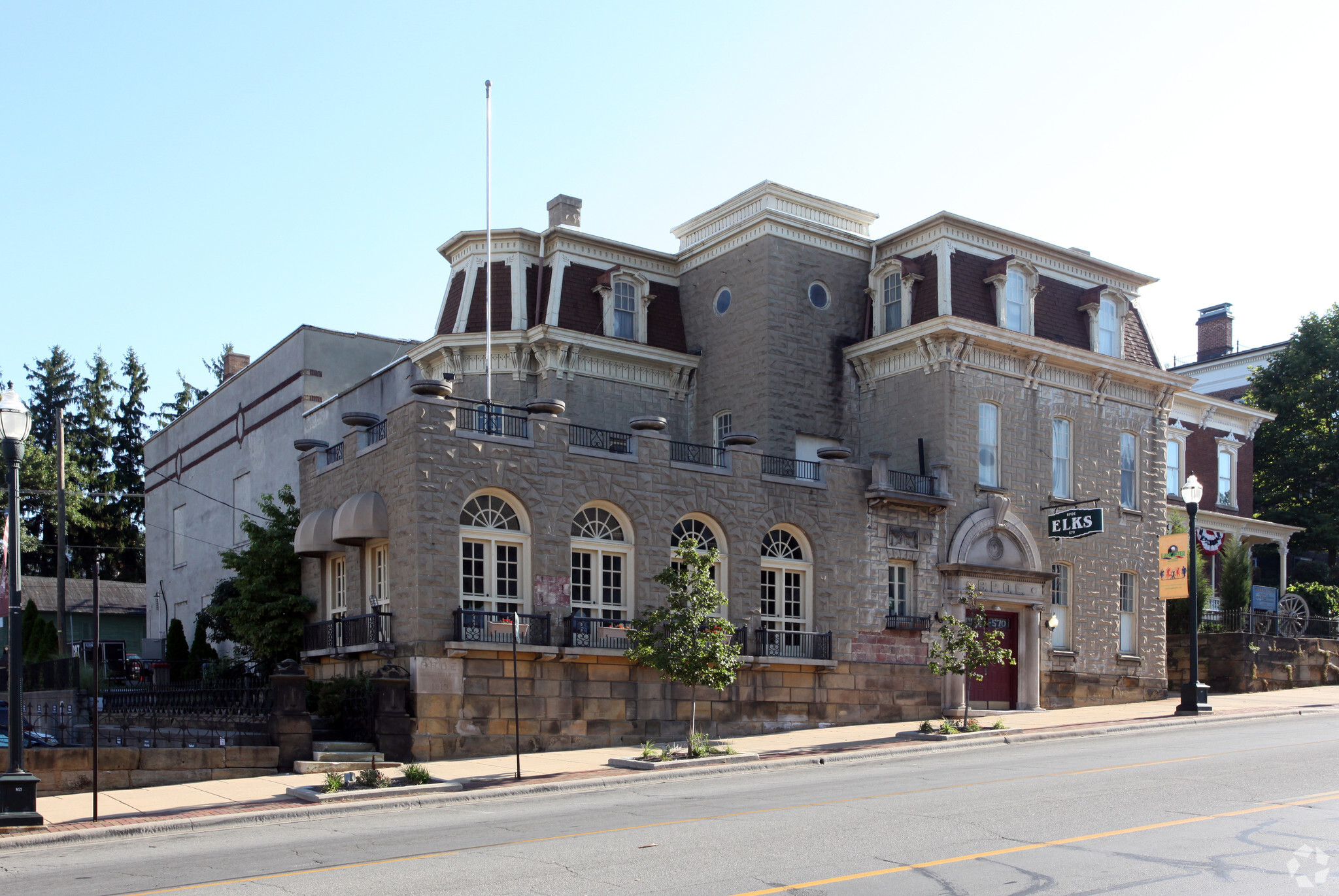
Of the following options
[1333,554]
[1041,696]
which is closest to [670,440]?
[1041,696]

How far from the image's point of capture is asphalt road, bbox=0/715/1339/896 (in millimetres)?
10375

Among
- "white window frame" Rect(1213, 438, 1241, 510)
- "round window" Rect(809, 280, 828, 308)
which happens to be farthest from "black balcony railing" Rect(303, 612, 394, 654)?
"white window frame" Rect(1213, 438, 1241, 510)

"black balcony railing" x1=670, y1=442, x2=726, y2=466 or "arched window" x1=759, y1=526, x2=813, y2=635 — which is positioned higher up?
"black balcony railing" x1=670, y1=442, x2=726, y2=466

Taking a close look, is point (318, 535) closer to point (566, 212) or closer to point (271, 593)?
point (271, 593)

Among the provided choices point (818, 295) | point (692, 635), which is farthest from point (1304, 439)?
point (692, 635)

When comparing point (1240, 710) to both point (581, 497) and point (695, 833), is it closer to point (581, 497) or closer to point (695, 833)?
point (581, 497)

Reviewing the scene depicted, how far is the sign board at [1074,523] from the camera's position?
30.0 m

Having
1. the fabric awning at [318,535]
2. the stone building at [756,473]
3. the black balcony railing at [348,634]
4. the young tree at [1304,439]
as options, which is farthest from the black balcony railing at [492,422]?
the young tree at [1304,439]

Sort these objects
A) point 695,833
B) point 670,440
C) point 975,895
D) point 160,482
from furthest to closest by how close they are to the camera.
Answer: point 160,482 → point 670,440 → point 695,833 → point 975,895

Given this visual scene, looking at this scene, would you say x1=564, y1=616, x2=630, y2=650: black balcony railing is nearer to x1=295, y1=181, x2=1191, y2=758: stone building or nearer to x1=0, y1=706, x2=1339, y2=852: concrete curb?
x1=295, y1=181, x2=1191, y2=758: stone building

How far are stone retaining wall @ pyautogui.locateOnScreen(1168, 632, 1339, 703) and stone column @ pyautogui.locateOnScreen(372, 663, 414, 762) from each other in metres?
23.2

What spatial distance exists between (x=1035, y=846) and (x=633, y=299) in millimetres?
22956

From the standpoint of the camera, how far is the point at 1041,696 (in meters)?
30.8

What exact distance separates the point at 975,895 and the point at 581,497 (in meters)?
15.6
